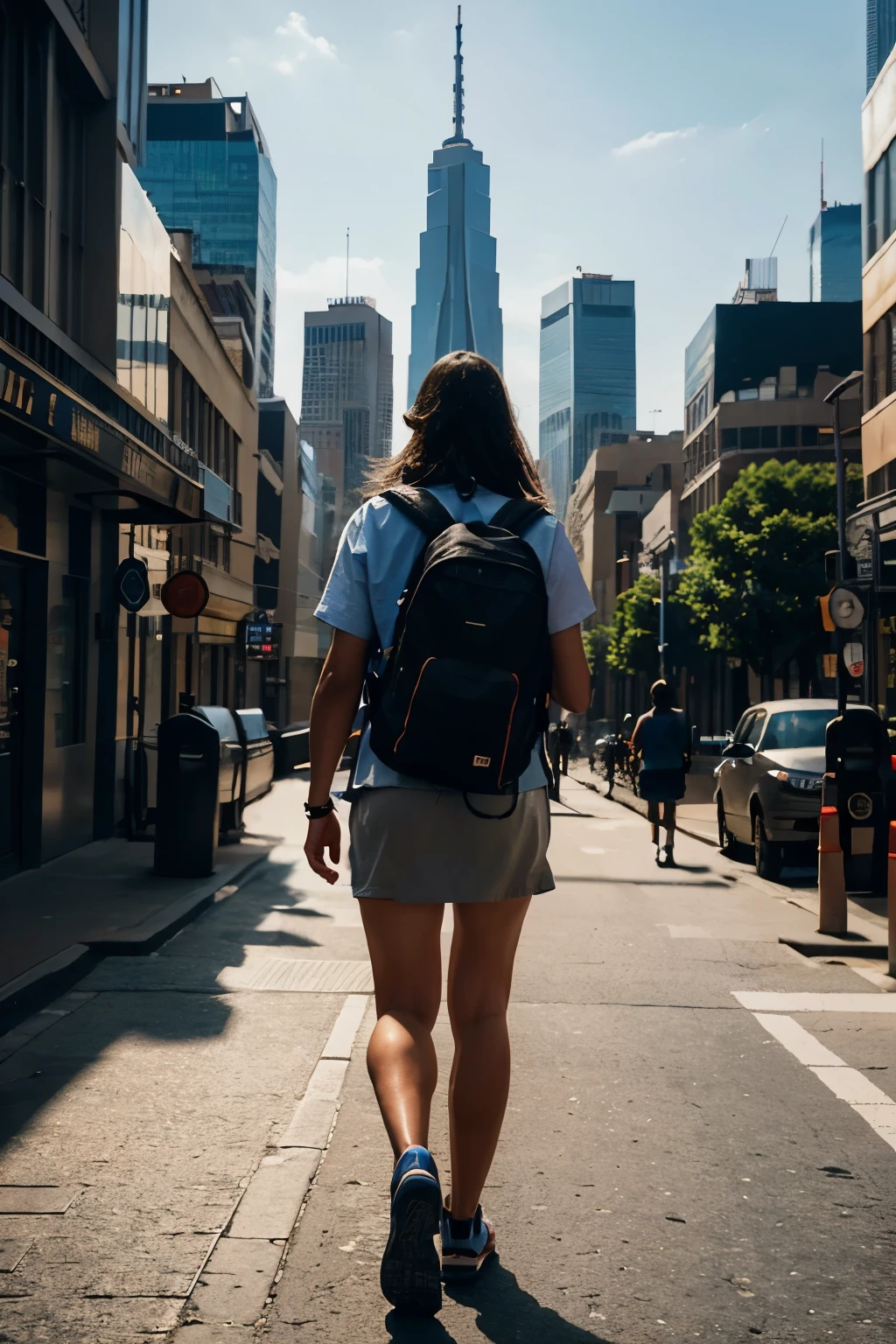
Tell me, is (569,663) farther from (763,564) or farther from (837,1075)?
(763,564)

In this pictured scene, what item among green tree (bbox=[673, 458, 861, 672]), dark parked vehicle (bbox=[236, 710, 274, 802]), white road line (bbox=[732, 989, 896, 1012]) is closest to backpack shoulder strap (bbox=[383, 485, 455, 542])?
white road line (bbox=[732, 989, 896, 1012])

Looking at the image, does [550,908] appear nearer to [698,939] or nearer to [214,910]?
[698,939]

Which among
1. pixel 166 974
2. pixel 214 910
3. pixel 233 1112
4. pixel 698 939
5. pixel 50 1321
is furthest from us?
pixel 214 910

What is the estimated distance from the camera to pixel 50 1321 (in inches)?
119

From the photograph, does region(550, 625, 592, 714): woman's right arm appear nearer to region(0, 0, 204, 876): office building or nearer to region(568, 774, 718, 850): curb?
region(0, 0, 204, 876): office building

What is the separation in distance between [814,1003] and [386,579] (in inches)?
177

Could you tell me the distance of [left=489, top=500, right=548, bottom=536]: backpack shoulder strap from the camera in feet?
10.9

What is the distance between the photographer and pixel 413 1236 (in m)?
2.82

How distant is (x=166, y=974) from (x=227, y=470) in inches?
1257

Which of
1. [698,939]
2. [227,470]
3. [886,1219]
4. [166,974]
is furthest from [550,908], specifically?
[227,470]

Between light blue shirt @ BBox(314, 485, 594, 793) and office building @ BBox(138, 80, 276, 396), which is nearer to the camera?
light blue shirt @ BBox(314, 485, 594, 793)

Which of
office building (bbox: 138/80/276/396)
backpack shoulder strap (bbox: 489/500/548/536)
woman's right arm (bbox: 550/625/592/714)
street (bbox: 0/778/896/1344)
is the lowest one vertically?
street (bbox: 0/778/896/1344)

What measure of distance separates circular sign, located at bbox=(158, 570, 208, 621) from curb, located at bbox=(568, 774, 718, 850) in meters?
6.97

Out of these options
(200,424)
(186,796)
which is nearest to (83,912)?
(186,796)
